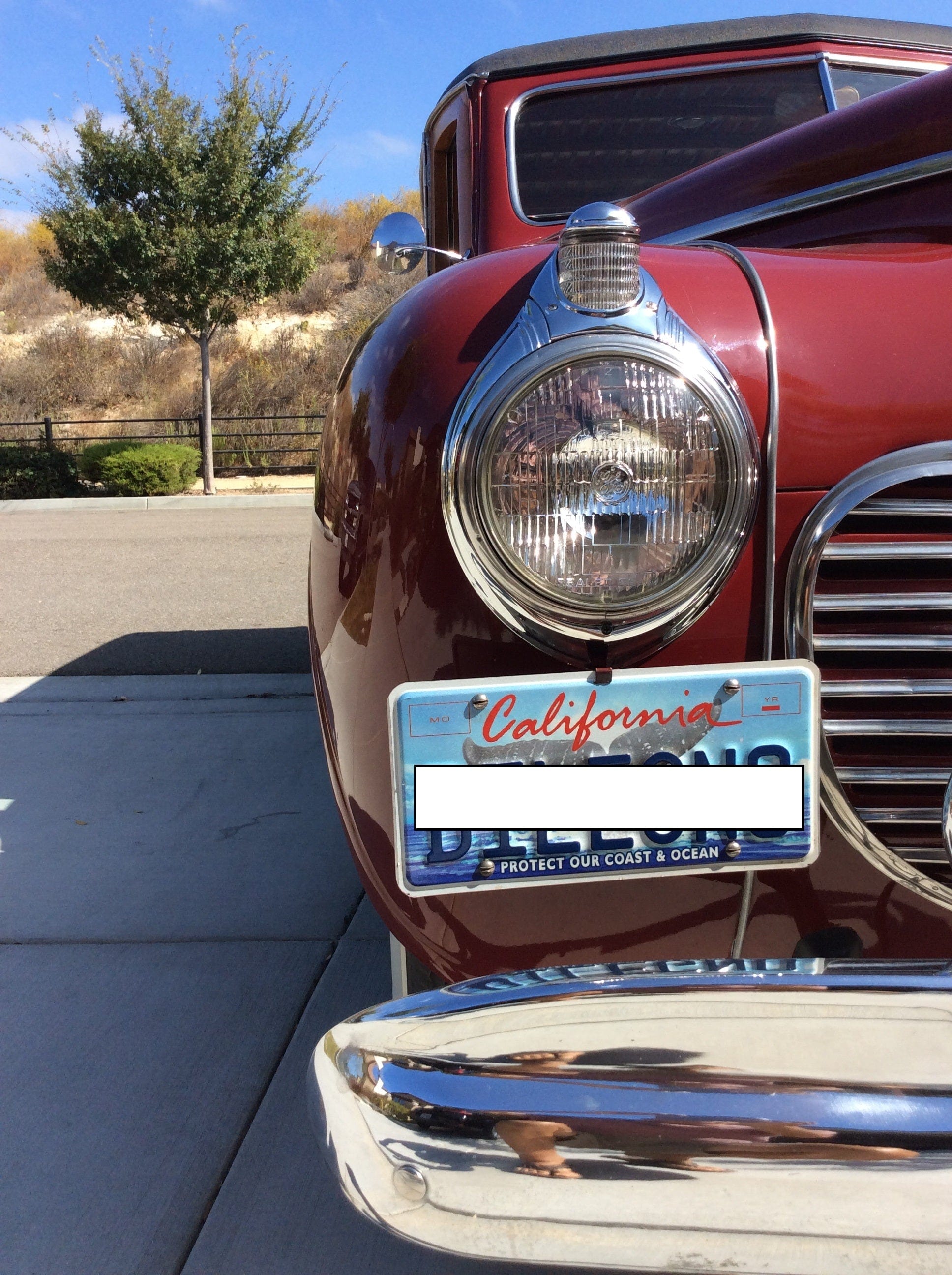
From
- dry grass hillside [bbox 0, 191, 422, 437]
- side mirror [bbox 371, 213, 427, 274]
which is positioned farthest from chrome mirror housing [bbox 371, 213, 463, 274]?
dry grass hillside [bbox 0, 191, 422, 437]

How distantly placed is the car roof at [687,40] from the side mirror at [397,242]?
32.9 inches

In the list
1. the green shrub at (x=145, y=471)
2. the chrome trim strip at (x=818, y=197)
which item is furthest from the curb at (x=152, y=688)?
the green shrub at (x=145, y=471)

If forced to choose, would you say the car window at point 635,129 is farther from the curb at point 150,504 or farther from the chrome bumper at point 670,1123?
the curb at point 150,504

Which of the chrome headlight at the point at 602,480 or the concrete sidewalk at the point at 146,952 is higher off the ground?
the chrome headlight at the point at 602,480

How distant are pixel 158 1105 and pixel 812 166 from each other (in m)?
2.01

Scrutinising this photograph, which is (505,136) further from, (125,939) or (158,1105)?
(158,1105)

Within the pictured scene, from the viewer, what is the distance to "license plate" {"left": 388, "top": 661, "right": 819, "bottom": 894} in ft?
3.61

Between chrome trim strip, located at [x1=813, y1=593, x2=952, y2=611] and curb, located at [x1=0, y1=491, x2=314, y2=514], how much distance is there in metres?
11.2

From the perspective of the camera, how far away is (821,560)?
3.73ft

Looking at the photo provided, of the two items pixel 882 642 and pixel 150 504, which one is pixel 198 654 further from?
pixel 150 504

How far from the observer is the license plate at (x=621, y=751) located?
110cm

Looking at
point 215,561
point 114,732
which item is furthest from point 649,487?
point 215,561

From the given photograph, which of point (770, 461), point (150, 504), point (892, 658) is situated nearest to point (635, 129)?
point (770, 461)

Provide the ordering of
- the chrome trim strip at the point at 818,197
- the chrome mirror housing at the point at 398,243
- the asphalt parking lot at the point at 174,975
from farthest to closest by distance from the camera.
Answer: the chrome mirror housing at the point at 398,243 < the chrome trim strip at the point at 818,197 < the asphalt parking lot at the point at 174,975
